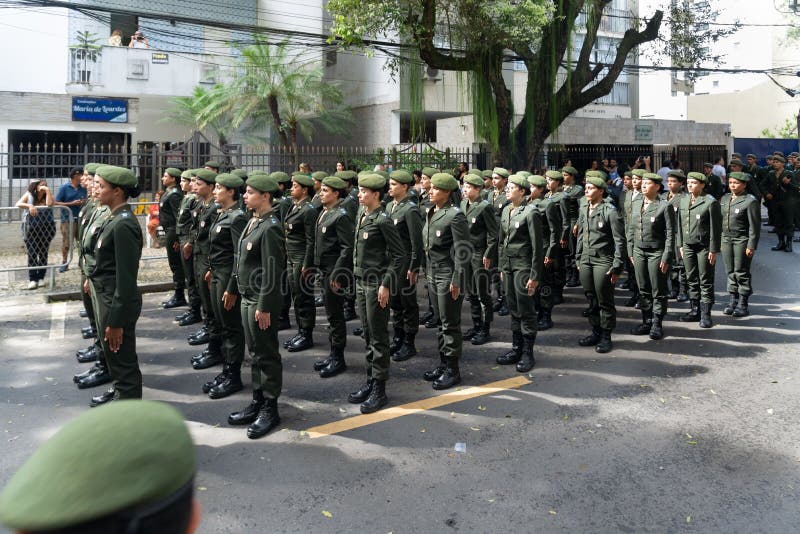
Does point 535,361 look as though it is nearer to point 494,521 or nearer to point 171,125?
point 494,521

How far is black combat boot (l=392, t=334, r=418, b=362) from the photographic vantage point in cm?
762

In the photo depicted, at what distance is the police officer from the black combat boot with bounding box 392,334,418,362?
15.3ft

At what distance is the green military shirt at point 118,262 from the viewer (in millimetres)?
5316

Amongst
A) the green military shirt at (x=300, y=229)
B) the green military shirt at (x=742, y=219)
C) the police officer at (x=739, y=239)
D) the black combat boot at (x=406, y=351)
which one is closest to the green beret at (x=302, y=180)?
the green military shirt at (x=300, y=229)

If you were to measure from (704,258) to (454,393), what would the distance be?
471 cm

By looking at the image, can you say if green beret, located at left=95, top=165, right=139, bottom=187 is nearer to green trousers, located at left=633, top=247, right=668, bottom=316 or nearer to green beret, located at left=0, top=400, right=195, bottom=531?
green beret, located at left=0, top=400, right=195, bottom=531

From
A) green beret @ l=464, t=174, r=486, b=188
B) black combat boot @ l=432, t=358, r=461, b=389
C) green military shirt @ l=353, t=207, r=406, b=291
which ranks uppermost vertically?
green beret @ l=464, t=174, r=486, b=188

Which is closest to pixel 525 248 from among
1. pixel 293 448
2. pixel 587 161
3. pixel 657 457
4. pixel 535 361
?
pixel 535 361

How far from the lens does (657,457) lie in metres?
4.86

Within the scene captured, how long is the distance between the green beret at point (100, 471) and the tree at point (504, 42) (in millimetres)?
12374

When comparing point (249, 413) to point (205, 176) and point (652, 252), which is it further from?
point (652, 252)

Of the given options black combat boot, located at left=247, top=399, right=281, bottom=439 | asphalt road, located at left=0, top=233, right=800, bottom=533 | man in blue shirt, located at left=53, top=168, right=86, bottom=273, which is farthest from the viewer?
man in blue shirt, located at left=53, top=168, right=86, bottom=273

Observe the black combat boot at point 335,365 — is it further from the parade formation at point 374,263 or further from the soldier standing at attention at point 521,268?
the soldier standing at attention at point 521,268

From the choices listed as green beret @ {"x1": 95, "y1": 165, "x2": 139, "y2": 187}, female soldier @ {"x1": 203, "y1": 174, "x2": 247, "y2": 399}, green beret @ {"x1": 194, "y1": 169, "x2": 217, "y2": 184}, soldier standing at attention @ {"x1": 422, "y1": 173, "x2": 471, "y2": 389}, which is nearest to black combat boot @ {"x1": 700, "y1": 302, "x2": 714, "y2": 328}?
soldier standing at attention @ {"x1": 422, "y1": 173, "x2": 471, "y2": 389}
